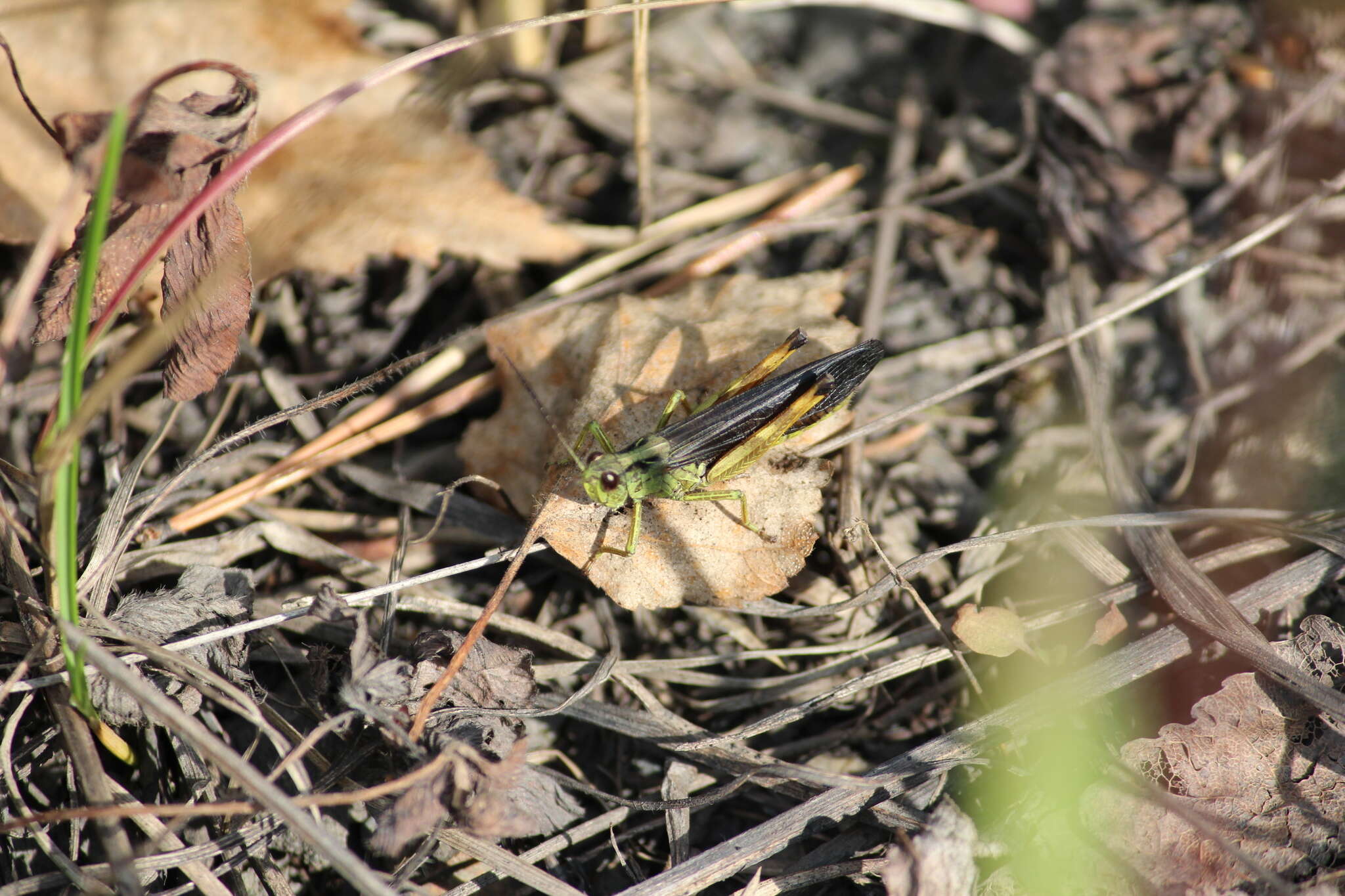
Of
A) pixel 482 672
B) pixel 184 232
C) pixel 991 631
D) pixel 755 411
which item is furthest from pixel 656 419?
pixel 184 232

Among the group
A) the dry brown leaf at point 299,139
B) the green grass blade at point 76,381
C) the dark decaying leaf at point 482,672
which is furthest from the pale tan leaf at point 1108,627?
the green grass blade at point 76,381

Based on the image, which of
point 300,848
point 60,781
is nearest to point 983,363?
point 300,848

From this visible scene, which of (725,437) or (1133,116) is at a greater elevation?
(1133,116)

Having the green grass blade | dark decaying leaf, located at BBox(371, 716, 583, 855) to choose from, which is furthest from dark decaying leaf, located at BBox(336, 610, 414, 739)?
the green grass blade

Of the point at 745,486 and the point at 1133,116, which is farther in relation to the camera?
the point at 1133,116

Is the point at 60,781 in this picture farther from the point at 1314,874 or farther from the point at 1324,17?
the point at 1324,17

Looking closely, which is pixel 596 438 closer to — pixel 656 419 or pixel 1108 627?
pixel 656 419
